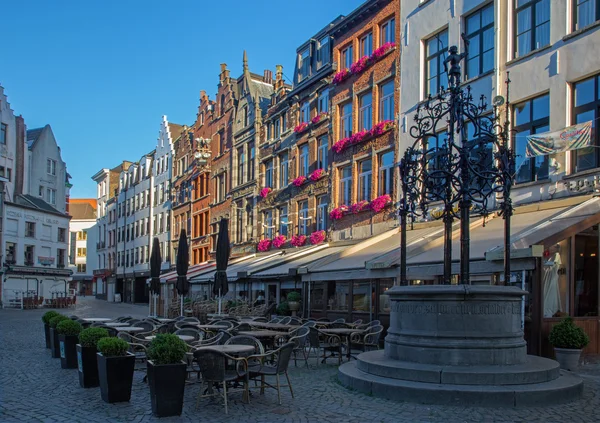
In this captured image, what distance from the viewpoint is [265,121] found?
3325 centimetres

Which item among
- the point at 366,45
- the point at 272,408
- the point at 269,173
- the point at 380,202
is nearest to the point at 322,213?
the point at 380,202

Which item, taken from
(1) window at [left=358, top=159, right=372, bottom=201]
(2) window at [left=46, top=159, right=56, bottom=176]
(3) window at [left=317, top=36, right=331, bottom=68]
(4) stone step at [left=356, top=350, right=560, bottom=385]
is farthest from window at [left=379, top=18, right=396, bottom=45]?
(2) window at [left=46, top=159, right=56, bottom=176]

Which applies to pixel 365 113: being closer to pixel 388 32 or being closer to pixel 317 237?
pixel 388 32

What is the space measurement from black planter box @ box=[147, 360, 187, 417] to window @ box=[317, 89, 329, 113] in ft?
67.6

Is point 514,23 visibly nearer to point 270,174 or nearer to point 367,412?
point 367,412

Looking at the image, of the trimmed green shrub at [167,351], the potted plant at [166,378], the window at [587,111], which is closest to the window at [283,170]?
the window at [587,111]

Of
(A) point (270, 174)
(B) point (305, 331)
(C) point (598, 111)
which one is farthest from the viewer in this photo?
(A) point (270, 174)

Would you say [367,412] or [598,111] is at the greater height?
[598,111]

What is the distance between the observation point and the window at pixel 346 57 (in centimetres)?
2614

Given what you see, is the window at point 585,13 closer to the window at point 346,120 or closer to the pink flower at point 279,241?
the window at point 346,120

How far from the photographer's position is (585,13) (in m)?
15.7

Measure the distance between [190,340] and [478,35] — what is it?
13229mm

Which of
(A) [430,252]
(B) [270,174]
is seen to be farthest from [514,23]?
(B) [270,174]

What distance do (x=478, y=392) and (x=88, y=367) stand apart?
18.9ft
